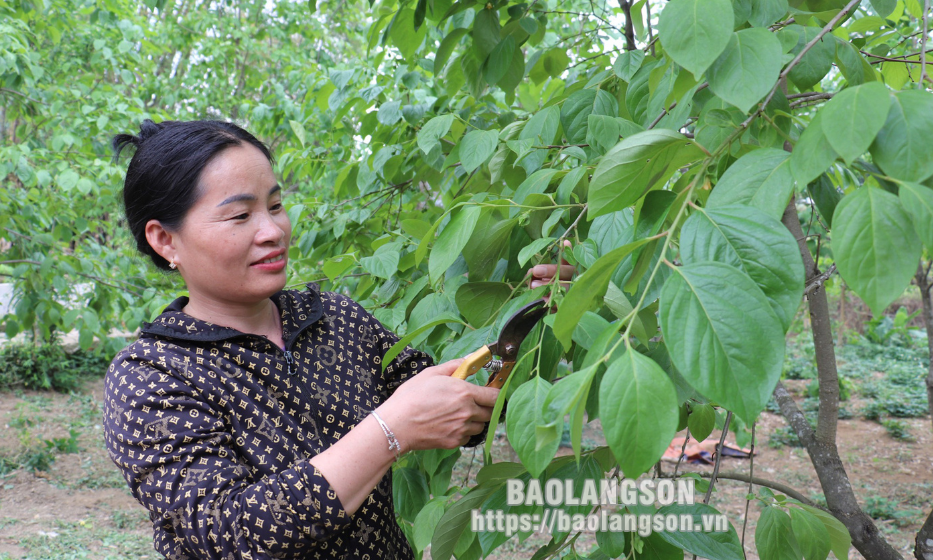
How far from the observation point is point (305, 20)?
7363 millimetres

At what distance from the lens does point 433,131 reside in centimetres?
179

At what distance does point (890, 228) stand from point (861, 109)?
0.11 metres

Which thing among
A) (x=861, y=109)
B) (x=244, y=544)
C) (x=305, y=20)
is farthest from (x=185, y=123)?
(x=305, y=20)

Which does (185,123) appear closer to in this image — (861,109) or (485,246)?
(485,246)

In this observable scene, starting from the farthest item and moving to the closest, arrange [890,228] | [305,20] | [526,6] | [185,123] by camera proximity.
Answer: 1. [305,20]
2. [526,6]
3. [185,123]
4. [890,228]

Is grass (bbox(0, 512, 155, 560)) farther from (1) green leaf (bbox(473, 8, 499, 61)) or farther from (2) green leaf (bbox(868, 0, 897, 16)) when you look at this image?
(2) green leaf (bbox(868, 0, 897, 16))

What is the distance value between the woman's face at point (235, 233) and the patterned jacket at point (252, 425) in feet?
0.29

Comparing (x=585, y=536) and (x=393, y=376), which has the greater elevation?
(x=393, y=376)

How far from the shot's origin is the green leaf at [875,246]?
567 mm

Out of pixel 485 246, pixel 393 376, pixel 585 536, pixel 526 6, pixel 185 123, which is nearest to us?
pixel 485 246

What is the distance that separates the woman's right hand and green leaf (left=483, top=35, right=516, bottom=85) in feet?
2.72

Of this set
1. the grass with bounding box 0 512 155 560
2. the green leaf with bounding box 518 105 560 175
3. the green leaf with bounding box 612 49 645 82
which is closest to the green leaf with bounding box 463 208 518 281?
the green leaf with bounding box 518 105 560 175

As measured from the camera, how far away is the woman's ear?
1352 mm

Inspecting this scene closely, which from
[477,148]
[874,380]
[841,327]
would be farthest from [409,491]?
[841,327]
